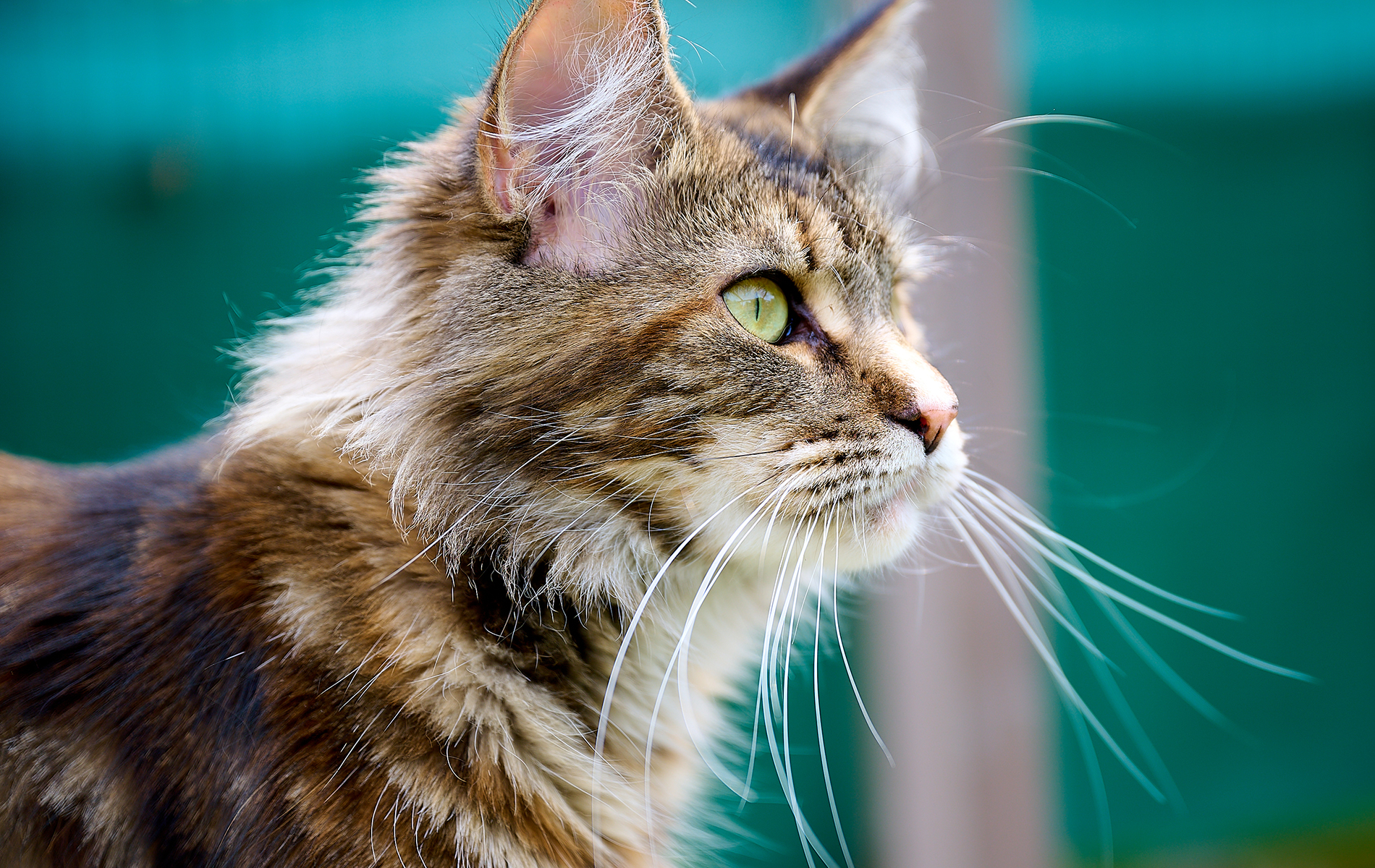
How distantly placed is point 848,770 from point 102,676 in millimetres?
2000

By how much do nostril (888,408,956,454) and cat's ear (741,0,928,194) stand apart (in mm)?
449

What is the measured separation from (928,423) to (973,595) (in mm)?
891

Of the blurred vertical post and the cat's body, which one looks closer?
the cat's body

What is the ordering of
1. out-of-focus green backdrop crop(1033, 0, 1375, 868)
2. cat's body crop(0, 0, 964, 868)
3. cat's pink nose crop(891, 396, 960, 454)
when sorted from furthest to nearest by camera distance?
out-of-focus green backdrop crop(1033, 0, 1375, 868) → cat's pink nose crop(891, 396, 960, 454) → cat's body crop(0, 0, 964, 868)

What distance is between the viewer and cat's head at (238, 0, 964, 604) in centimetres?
96

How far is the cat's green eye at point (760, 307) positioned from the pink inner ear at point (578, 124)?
16 centimetres

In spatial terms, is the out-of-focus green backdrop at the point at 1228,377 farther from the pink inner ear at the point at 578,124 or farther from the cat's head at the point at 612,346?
the pink inner ear at the point at 578,124

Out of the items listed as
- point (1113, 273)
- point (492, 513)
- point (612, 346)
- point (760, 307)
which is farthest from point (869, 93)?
point (1113, 273)

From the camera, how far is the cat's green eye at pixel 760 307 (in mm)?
1030

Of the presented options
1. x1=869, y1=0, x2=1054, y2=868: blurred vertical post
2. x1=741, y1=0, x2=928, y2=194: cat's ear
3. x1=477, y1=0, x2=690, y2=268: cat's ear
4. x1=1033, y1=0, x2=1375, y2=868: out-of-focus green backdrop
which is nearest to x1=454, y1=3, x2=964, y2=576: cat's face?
x1=477, y1=0, x2=690, y2=268: cat's ear

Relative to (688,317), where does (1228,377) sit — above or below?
above

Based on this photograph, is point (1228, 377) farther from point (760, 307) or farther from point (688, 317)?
point (688, 317)

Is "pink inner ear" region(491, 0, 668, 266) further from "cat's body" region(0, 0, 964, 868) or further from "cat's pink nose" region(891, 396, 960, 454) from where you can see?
"cat's pink nose" region(891, 396, 960, 454)

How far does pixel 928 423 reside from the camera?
1.01 m
